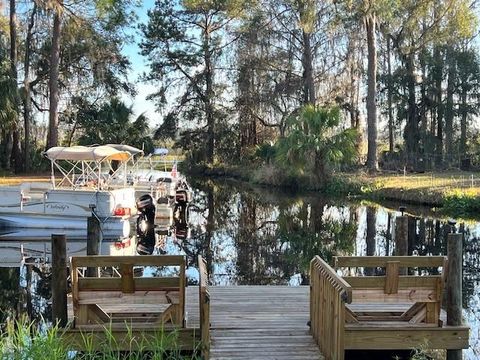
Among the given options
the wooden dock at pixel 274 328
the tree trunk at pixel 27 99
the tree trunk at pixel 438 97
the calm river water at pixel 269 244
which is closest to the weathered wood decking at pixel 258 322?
the wooden dock at pixel 274 328

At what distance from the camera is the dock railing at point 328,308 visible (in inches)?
217

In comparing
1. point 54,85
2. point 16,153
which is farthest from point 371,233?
point 16,153

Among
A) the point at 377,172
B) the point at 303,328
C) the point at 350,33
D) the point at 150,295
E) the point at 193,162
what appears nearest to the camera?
the point at 150,295

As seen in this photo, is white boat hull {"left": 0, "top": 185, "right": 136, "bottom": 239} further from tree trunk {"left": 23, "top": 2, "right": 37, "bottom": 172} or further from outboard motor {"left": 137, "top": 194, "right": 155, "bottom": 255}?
tree trunk {"left": 23, "top": 2, "right": 37, "bottom": 172}

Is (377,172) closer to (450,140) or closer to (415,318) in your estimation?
(450,140)

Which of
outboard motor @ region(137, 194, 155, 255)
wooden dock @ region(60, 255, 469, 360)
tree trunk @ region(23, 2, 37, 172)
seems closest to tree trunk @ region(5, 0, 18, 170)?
tree trunk @ region(23, 2, 37, 172)

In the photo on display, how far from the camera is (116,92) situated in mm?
40594

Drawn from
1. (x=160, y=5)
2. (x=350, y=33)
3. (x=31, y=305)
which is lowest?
(x=31, y=305)

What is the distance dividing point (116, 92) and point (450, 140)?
75.5ft

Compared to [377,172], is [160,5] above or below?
above

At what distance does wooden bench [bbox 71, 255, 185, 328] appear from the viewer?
6.14m

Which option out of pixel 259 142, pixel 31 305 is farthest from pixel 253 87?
pixel 31 305

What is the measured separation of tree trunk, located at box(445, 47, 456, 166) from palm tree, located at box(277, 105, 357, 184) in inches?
448

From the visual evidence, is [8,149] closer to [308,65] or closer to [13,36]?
[13,36]
